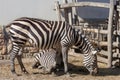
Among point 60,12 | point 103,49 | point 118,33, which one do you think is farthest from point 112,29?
point 60,12

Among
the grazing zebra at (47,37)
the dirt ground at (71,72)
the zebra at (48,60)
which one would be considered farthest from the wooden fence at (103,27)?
the zebra at (48,60)

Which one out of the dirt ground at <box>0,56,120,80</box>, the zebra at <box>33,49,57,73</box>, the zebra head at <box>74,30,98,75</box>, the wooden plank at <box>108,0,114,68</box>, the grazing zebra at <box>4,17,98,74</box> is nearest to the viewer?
the dirt ground at <box>0,56,120,80</box>

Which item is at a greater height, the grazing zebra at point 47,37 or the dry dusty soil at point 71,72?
the grazing zebra at point 47,37

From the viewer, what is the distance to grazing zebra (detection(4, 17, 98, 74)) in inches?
534

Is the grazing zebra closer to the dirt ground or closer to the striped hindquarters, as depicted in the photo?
the dirt ground

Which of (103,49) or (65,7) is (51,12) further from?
(103,49)

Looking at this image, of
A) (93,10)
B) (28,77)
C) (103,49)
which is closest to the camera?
(28,77)

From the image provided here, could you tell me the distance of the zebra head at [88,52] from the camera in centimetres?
1402

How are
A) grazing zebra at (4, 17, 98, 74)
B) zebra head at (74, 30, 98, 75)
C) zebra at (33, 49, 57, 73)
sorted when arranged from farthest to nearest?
zebra at (33, 49, 57, 73)
zebra head at (74, 30, 98, 75)
grazing zebra at (4, 17, 98, 74)

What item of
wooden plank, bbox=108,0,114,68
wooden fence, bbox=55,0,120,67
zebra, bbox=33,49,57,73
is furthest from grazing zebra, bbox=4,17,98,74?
wooden fence, bbox=55,0,120,67

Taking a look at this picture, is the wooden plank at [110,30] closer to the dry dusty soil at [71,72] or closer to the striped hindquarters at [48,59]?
the dry dusty soil at [71,72]

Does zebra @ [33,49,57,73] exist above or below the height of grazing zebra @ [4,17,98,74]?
below

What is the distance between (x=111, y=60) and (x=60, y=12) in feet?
9.49

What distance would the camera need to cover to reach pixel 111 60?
15.3m
